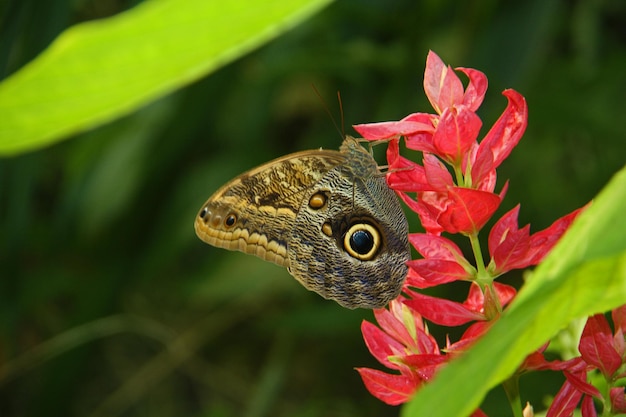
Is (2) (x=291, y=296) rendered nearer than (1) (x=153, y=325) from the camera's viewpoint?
No

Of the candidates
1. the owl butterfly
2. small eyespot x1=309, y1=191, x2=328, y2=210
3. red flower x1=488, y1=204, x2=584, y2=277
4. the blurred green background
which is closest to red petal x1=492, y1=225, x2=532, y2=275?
red flower x1=488, y1=204, x2=584, y2=277

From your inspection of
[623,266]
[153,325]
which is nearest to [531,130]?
[153,325]

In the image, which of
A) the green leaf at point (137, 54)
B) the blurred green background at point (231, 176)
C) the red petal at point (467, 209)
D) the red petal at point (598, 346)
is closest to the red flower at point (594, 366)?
the red petal at point (598, 346)

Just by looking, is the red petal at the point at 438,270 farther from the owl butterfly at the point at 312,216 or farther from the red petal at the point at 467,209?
the owl butterfly at the point at 312,216

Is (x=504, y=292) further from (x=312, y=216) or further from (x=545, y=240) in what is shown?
(x=312, y=216)

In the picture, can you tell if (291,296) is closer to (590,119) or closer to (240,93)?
(240,93)

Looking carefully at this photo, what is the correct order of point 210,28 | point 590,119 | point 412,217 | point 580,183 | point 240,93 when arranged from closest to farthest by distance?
1. point 210,28
2. point 412,217
3. point 590,119
4. point 580,183
5. point 240,93
